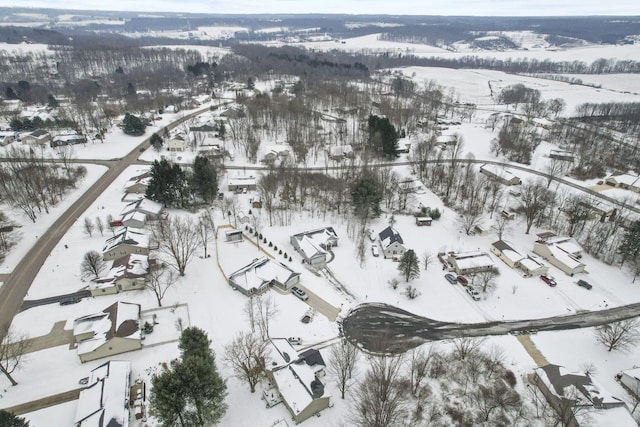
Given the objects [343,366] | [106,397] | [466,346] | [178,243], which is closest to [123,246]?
[178,243]

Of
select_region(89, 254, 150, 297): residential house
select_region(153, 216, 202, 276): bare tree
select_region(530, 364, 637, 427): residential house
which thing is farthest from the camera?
select_region(153, 216, 202, 276): bare tree

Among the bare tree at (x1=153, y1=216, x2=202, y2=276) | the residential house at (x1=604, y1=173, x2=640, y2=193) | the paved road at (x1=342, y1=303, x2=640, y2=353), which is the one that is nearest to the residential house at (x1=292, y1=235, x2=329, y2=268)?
the paved road at (x1=342, y1=303, x2=640, y2=353)

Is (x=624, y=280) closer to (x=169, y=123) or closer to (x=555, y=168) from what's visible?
(x=555, y=168)

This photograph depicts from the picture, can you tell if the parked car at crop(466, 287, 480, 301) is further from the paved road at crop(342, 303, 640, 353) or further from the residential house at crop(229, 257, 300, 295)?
the residential house at crop(229, 257, 300, 295)

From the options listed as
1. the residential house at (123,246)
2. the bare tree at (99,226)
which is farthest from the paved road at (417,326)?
the bare tree at (99,226)

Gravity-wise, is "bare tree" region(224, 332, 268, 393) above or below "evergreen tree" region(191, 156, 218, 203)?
below

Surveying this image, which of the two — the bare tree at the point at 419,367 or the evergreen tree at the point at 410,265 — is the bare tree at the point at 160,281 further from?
the evergreen tree at the point at 410,265

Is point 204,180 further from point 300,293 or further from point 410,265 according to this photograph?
point 410,265
